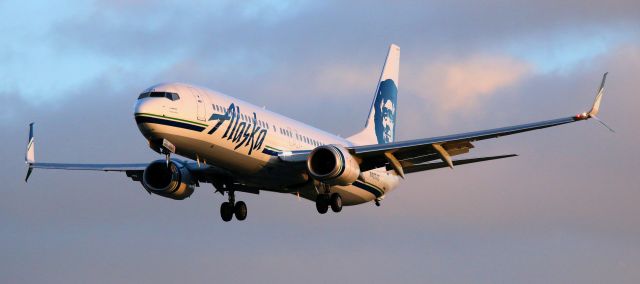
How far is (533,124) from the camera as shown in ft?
182

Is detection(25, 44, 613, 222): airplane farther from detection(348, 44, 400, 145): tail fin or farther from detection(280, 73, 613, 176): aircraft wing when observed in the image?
detection(348, 44, 400, 145): tail fin

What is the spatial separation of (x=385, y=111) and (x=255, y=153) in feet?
68.2

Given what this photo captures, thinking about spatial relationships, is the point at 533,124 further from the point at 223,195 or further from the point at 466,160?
the point at 223,195

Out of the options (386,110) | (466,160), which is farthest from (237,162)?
(386,110)

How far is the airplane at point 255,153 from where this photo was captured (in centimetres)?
5331

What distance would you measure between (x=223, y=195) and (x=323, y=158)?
23.0 ft

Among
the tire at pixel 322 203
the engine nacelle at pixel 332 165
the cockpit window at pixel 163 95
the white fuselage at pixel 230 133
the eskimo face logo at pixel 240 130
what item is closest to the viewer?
the white fuselage at pixel 230 133

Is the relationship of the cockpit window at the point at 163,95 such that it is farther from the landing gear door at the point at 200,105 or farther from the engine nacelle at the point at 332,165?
the engine nacelle at the point at 332,165

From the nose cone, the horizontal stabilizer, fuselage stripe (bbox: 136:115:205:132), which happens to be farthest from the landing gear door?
the horizontal stabilizer

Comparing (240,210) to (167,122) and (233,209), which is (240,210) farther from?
(167,122)

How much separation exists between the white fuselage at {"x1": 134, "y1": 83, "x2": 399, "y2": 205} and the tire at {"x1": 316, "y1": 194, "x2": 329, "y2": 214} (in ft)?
1.88

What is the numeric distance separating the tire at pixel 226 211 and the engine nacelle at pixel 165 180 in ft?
8.23

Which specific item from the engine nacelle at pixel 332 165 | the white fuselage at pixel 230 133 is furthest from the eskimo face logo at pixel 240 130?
the engine nacelle at pixel 332 165

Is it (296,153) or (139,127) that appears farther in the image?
(296,153)
